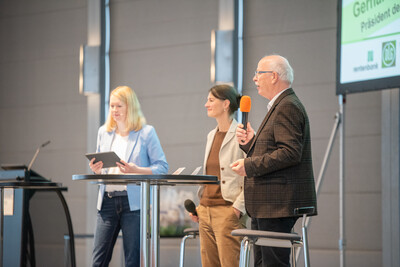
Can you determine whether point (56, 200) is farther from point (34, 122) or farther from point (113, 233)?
point (34, 122)

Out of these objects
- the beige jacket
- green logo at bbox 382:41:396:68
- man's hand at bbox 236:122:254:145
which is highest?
green logo at bbox 382:41:396:68

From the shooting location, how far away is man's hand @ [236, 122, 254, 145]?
2.80 meters

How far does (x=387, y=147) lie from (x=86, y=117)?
10.8ft

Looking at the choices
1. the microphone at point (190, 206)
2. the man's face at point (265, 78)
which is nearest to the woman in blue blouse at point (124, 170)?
the microphone at point (190, 206)

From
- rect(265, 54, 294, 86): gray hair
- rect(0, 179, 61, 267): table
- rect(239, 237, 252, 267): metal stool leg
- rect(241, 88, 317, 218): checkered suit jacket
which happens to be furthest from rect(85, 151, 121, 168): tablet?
rect(0, 179, 61, 267): table

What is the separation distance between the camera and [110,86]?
20.0 ft

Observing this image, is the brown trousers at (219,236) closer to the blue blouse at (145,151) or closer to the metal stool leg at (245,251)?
the blue blouse at (145,151)

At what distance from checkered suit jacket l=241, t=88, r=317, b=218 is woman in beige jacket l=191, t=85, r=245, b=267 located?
559 millimetres

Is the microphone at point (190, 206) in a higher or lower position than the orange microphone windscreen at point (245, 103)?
lower

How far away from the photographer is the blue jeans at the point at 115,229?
3.29 metres

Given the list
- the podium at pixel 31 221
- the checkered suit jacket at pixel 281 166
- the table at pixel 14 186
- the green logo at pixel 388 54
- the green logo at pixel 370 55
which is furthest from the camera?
the green logo at pixel 370 55

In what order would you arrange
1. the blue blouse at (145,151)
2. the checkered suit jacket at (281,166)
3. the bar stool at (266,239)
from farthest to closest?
the blue blouse at (145,151) → the checkered suit jacket at (281,166) → the bar stool at (266,239)

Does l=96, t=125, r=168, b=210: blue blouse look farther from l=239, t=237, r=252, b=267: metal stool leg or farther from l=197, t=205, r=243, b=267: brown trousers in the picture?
l=239, t=237, r=252, b=267: metal stool leg

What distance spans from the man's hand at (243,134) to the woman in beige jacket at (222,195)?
0.51m
